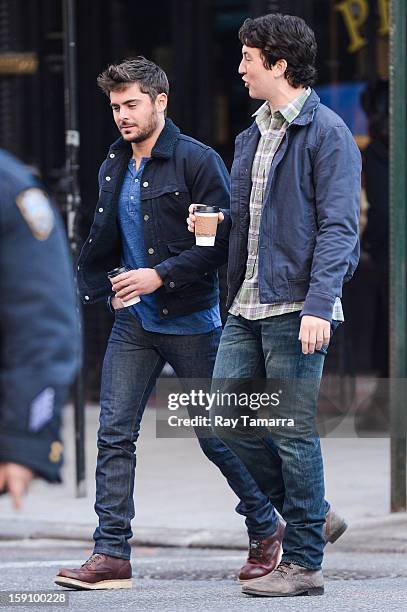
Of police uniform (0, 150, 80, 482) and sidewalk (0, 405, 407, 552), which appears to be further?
sidewalk (0, 405, 407, 552)

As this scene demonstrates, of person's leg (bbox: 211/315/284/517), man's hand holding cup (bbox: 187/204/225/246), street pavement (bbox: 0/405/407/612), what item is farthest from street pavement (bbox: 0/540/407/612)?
man's hand holding cup (bbox: 187/204/225/246)

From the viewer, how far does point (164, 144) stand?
6090mm

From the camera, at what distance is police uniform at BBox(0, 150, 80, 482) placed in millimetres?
3305

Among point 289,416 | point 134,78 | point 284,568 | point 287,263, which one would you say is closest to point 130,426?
point 289,416

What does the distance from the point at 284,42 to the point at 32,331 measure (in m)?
2.72

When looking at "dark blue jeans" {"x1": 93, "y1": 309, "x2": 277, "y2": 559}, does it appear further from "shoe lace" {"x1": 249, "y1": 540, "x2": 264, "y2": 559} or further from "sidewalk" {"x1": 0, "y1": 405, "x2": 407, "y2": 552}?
"sidewalk" {"x1": 0, "y1": 405, "x2": 407, "y2": 552}

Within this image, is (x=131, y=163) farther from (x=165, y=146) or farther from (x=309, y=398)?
(x=309, y=398)

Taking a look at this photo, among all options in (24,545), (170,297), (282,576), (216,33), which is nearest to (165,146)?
(170,297)

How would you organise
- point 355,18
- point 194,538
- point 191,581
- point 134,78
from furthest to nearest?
point 355,18 < point 194,538 < point 191,581 < point 134,78

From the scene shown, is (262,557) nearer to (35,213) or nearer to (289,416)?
(289,416)

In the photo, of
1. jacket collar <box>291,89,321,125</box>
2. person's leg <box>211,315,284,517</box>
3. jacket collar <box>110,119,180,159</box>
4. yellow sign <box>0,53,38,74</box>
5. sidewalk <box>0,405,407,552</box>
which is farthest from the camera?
yellow sign <box>0,53,38,74</box>

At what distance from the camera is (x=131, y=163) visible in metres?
6.14

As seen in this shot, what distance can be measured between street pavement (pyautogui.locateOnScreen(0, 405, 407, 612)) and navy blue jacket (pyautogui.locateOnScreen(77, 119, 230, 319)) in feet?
3.68

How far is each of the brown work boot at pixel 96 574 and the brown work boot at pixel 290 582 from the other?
55cm
